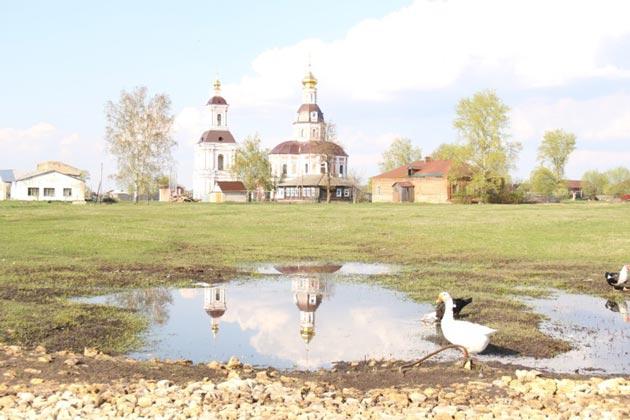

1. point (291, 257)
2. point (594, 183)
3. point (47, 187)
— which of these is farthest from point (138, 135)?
point (594, 183)

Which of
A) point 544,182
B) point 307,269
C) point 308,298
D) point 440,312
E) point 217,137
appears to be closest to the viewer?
point 440,312

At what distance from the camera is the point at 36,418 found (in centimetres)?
849

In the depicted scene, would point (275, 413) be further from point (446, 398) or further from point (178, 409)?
point (446, 398)

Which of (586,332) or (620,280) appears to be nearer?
(586,332)

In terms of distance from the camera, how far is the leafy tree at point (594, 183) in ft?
536

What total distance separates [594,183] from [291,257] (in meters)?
161

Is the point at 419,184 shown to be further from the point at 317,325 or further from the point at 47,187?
the point at 317,325

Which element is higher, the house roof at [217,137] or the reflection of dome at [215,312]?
the house roof at [217,137]

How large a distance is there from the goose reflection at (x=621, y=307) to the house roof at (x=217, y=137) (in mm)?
131529

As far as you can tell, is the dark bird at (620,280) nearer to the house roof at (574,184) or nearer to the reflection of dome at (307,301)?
the reflection of dome at (307,301)

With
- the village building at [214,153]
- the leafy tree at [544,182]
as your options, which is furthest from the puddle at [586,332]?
the village building at [214,153]

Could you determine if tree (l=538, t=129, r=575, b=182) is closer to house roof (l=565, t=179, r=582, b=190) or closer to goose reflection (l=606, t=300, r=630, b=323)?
house roof (l=565, t=179, r=582, b=190)

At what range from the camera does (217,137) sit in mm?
148500

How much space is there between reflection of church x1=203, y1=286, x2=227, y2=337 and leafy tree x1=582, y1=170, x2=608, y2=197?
152m
